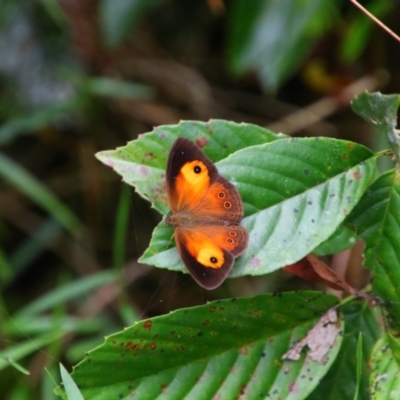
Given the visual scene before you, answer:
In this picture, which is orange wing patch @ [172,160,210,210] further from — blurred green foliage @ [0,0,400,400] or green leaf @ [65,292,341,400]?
blurred green foliage @ [0,0,400,400]

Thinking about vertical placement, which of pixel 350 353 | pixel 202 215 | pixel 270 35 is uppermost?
pixel 270 35

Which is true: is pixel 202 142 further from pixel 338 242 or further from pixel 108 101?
pixel 108 101

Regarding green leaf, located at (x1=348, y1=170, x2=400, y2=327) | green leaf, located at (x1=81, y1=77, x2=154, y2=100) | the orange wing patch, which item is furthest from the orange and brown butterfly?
green leaf, located at (x1=81, y1=77, x2=154, y2=100)

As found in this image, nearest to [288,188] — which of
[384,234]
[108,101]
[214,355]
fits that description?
[384,234]

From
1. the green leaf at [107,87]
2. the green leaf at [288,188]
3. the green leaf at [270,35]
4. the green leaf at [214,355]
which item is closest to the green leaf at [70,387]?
the green leaf at [214,355]

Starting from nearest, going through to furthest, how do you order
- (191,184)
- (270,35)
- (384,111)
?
(384,111) < (191,184) < (270,35)

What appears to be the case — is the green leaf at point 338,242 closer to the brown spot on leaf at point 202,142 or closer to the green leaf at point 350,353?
the green leaf at point 350,353
